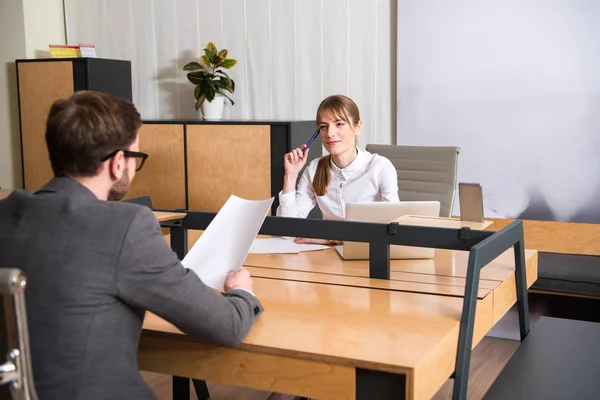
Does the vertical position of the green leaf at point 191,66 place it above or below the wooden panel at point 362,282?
above

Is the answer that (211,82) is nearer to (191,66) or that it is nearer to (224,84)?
(224,84)

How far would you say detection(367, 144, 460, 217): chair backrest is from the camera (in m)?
3.58

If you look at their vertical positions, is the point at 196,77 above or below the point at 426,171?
above

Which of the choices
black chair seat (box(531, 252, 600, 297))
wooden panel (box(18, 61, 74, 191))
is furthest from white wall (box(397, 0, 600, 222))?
wooden panel (box(18, 61, 74, 191))

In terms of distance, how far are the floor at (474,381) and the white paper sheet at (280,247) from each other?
862mm

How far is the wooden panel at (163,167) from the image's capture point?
5.32 m

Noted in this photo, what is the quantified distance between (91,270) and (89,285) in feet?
0.09

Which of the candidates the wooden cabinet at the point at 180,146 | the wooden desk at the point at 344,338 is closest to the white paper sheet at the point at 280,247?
the wooden desk at the point at 344,338

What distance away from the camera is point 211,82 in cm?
525

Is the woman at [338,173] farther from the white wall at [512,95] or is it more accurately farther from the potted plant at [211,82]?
the potted plant at [211,82]

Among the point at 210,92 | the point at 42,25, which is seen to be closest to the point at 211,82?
the point at 210,92

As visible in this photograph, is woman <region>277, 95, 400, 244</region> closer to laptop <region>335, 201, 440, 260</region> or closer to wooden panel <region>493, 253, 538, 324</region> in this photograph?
laptop <region>335, 201, 440, 260</region>

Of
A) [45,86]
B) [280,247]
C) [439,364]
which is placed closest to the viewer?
[439,364]

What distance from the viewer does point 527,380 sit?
200 centimetres
